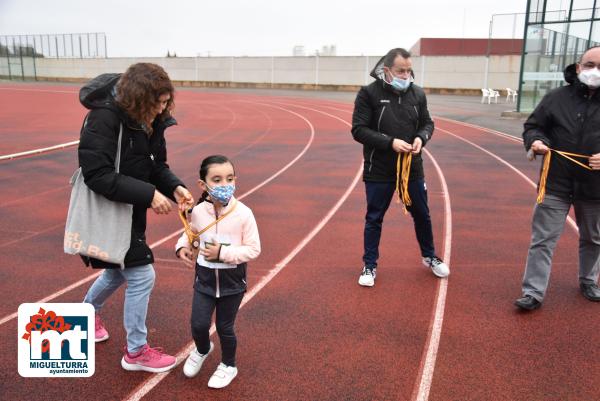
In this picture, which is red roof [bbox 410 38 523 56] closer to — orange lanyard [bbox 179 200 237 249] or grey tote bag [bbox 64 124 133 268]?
orange lanyard [bbox 179 200 237 249]

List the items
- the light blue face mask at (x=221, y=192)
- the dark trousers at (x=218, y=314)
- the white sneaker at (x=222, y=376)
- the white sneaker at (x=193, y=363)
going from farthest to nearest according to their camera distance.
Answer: the white sneaker at (x=193, y=363), the white sneaker at (x=222, y=376), the dark trousers at (x=218, y=314), the light blue face mask at (x=221, y=192)

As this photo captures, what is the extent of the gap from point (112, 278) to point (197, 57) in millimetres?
45252

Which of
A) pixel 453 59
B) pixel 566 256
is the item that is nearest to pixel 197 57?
pixel 453 59

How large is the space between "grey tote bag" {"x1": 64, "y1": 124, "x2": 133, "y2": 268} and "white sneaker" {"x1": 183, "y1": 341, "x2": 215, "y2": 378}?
2.55 feet

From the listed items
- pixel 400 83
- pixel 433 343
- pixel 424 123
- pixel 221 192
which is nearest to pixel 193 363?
pixel 221 192

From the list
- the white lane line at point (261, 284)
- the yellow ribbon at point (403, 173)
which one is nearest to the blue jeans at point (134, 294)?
the white lane line at point (261, 284)

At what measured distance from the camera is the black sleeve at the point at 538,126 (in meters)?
4.02

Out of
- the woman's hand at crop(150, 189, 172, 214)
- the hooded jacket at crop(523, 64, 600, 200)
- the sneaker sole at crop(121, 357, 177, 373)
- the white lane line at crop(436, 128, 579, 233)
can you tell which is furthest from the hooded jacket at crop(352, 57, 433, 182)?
the white lane line at crop(436, 128, 579, 233)

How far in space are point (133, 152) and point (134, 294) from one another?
2.75 feet

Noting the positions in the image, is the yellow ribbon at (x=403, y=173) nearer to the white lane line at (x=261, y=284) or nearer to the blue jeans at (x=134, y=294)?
the white lane line at (x=261, y=284)

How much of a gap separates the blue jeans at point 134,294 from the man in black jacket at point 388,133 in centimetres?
209

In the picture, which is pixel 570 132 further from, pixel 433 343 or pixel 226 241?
pixel 226 241

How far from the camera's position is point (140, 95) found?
277cm

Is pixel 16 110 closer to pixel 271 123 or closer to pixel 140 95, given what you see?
pixel 271 123
